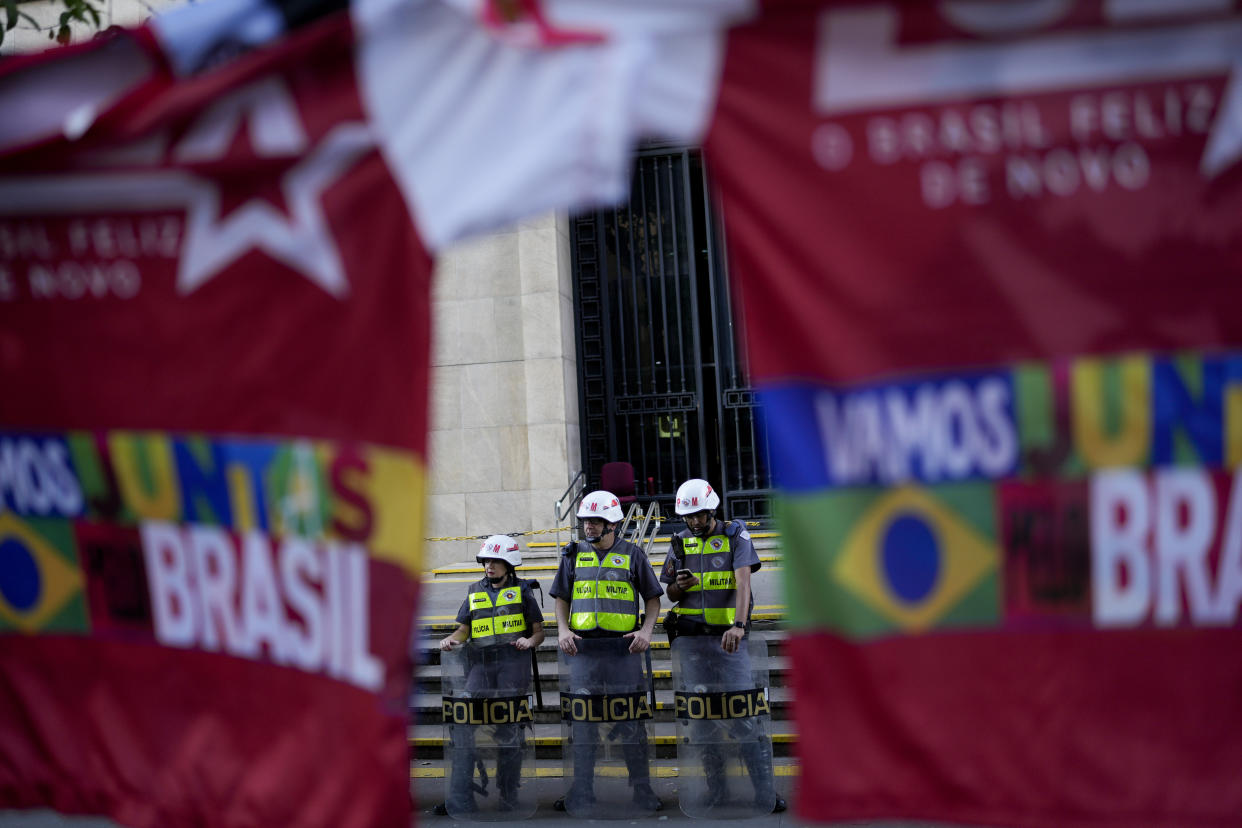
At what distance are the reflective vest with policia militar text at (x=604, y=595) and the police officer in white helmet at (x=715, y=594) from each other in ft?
1.06

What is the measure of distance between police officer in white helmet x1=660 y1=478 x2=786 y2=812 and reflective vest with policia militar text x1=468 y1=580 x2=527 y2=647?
118 cm

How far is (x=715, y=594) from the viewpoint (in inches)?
322

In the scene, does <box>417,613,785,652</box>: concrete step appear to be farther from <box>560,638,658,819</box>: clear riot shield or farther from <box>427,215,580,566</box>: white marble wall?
<box>427,215,580,566</box>: white marble wall

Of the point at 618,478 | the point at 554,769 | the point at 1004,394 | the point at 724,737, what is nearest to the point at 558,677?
the point at 554,769

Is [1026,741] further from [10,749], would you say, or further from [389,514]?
[10,749]

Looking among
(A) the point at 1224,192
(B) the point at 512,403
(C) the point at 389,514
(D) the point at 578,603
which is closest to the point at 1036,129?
(A) the point at 1224,192

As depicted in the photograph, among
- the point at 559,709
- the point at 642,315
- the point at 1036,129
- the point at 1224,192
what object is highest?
the point at 642,315

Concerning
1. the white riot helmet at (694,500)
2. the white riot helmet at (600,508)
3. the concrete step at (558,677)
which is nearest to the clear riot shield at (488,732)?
the concrete step at (558,677)

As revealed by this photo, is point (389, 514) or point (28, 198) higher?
point (28, 198)

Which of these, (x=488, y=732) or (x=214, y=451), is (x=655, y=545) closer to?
(x=488, y=732)

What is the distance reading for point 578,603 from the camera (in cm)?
832

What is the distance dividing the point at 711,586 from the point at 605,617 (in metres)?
0.81

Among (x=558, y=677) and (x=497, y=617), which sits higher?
(x=497, y=617)

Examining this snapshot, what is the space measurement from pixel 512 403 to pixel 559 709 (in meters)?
5.56
